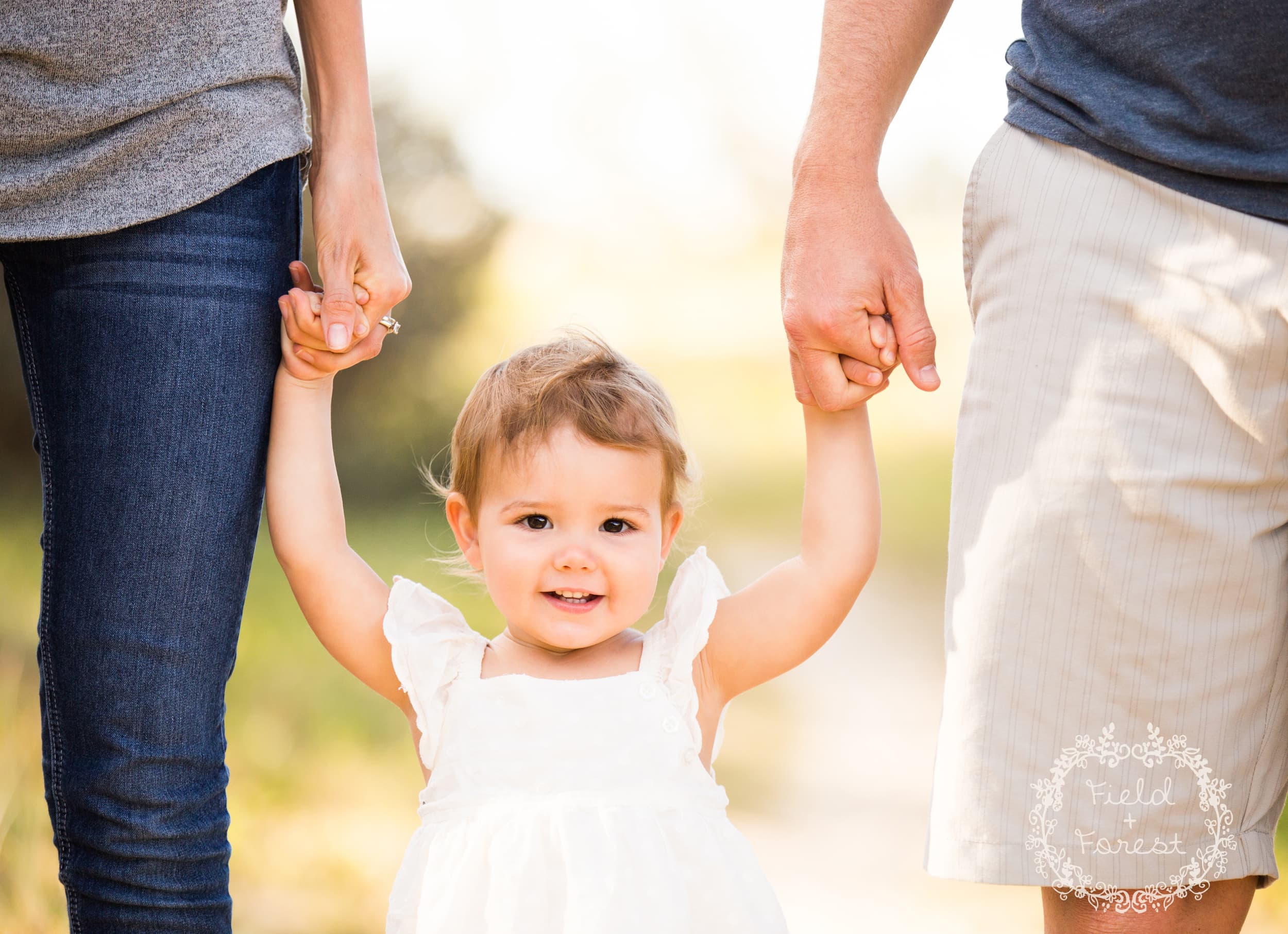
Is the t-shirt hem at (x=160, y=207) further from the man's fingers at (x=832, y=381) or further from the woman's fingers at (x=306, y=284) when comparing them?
the man's fingers at (x=832, y=381)

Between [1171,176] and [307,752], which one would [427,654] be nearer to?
[1171,176]

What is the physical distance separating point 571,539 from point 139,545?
458mm

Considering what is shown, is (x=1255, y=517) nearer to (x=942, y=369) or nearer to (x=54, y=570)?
(x=54, y=570)

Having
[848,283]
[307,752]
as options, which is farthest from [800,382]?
[307,752]

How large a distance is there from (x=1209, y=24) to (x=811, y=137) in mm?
Result: 398

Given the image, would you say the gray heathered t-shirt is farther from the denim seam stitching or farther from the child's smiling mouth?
the child's smiling mouth

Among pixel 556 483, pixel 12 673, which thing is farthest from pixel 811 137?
pixel 12 673

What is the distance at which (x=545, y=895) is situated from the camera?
134 cm

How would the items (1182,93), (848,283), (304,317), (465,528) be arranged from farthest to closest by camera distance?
1. (465,528)
2. (304,317)
3. (848,283)
4. (1182,93)

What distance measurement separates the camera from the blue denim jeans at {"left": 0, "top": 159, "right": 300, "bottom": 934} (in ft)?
4.38

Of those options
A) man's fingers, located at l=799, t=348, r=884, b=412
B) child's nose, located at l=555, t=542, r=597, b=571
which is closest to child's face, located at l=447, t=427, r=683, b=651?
child's nose, located at l=555, t=542, r=597, b=571

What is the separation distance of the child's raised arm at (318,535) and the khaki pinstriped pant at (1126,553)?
0.68 m

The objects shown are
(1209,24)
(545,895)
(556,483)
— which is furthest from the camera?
(556,483)

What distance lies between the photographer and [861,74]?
1333 mm
